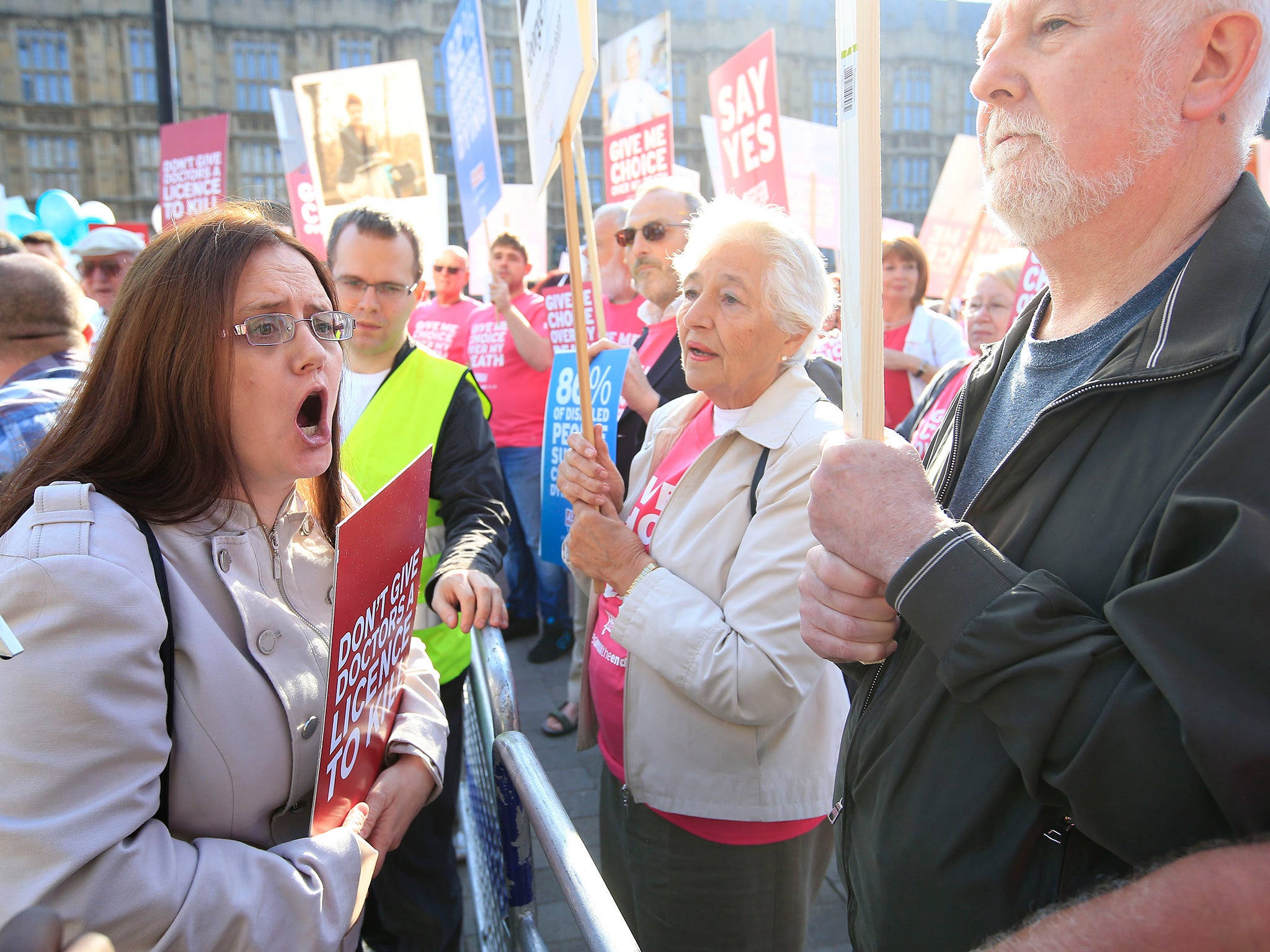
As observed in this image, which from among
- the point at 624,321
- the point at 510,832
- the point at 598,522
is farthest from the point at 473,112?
the point at 510,832

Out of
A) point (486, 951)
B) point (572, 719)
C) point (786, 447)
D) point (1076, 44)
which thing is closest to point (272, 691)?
point (786, 447)

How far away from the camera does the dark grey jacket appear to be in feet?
2.37

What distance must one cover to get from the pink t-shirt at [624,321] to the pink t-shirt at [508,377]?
0.65 m

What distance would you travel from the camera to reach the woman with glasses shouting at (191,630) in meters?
0.90

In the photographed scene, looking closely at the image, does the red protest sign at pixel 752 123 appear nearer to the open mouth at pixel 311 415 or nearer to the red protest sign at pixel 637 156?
the red protest sign at pixel 637 156

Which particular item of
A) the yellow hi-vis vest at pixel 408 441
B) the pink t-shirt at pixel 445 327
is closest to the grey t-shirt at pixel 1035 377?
the yellow hi-vis vest at pixel 408 441

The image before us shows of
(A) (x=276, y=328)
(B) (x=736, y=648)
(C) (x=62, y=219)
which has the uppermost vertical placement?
(C) (x=62, y=219)

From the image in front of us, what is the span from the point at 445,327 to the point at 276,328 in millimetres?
4988

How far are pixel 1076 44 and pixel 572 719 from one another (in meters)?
3.43

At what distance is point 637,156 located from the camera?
625 cm

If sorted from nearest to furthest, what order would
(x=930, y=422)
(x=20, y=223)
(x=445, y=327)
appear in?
(x=930, y=422) < (x=445, y=327) < (x=20, y=223)

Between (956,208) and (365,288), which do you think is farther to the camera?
(956,208)

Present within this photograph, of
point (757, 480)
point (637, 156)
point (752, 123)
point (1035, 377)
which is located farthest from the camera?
point (637, 156)

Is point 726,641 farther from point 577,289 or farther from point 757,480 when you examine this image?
point 577,289
